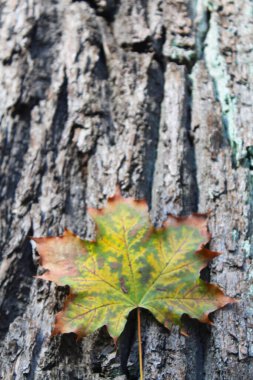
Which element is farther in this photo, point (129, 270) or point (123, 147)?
point (123, 147)

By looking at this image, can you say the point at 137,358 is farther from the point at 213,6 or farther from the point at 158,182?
the point at 213,6

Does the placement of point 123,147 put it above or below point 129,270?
above

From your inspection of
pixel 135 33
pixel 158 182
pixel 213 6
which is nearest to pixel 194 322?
pixel 158 182
